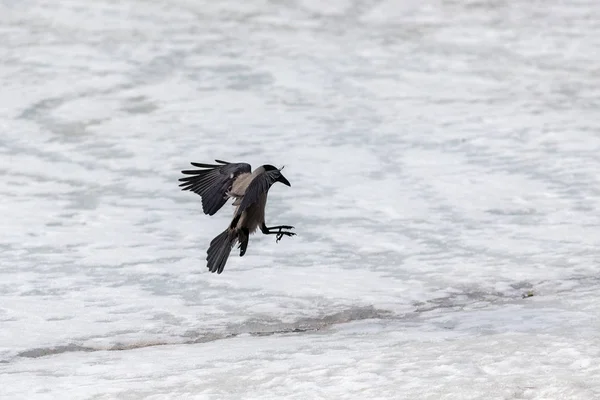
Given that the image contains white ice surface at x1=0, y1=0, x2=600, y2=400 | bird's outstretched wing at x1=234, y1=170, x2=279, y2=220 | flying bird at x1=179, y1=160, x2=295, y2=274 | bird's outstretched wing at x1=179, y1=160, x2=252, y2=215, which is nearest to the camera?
white ice surface at x1=0, y1=0, x2=600, y2=400

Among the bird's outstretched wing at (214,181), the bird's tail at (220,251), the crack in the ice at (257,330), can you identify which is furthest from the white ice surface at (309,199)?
the bird's outstretched wing at (214,181)

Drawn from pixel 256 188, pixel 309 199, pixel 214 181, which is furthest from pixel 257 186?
pixel 309 199

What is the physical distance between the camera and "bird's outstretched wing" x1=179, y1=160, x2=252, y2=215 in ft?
18.2

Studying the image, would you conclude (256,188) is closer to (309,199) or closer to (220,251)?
(220,251)

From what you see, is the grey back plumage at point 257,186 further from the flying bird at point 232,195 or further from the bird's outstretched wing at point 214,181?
the bird's outstretched wing at point 214,181

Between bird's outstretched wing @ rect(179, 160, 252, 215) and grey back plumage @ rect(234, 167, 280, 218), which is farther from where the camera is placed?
bird's outstretched wing @ rect(179, 160, 252, 215)

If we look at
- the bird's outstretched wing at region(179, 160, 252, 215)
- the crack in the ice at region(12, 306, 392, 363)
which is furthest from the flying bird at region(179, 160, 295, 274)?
the crack in the ice at region(12, 306, 392, 363)

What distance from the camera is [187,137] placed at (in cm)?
912

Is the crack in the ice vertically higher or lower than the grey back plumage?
lower

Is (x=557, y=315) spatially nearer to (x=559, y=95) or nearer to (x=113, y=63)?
(x=559, y=95)

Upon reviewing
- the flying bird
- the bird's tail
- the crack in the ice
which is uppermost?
the flying bird

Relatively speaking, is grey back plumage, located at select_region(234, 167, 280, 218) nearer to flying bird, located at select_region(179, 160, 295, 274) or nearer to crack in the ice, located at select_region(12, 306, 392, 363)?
flying bird, located at select_region(179, 160, 295, 274)

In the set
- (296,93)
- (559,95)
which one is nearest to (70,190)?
(296,93)

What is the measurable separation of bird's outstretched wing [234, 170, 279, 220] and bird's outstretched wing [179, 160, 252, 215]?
185 mm
